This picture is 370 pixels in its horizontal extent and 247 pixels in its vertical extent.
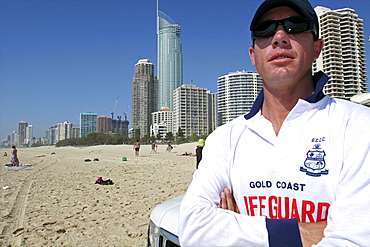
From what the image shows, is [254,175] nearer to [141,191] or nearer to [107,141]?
[141,191]

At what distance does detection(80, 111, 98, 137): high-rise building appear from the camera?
17125 centimetres

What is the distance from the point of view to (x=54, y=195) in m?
7.64

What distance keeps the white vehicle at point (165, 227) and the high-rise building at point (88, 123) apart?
180534mm

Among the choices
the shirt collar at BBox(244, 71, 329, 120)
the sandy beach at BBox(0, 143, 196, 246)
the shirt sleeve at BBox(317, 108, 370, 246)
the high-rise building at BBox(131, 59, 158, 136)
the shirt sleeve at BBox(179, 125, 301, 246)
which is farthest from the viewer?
the high-rise building at BBox(131, 59, 158, 136)

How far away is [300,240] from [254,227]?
0.20 m

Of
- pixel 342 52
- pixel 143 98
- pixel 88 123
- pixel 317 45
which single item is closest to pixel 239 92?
pixel 342 52

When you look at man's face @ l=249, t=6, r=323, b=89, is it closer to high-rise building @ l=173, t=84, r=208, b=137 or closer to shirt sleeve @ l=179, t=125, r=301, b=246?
shirt sleeve @ l=179, t=125, r=301, b=246

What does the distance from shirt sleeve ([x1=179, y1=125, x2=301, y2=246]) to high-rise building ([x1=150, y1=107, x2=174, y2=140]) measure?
5127 inches

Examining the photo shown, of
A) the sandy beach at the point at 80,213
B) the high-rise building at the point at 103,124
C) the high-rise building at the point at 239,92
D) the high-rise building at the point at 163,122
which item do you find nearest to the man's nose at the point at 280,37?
the sandy beach at the point at 80,213

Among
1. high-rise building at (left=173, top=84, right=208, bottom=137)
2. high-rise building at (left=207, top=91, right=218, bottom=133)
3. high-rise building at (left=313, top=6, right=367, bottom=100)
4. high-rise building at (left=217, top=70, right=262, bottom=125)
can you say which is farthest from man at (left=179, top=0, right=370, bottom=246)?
high-rise building at (left=207, top=91, right=218, bottom=133)

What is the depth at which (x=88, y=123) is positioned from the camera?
17525 cm

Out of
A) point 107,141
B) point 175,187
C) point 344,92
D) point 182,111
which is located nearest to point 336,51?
point 344,92

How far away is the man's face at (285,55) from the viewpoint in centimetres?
134

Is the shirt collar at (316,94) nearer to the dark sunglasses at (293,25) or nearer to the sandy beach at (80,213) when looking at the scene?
the dark sunglasses at (293,25)
